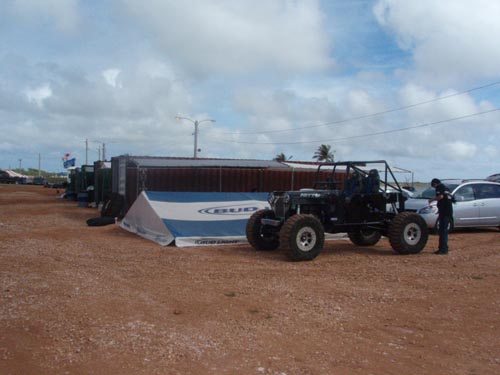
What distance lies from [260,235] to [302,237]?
164 cm

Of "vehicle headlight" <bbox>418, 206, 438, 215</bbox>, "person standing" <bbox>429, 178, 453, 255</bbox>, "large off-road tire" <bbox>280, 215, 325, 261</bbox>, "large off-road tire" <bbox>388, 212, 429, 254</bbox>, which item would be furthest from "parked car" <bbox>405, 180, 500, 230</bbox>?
"large off-road tire" <bbox>280, 215, 325, 261</bbox>

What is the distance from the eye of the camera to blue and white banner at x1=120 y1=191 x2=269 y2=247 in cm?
1222

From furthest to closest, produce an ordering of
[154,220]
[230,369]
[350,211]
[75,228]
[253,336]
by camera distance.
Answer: [75,228]
[154,220]
[350,211]
[253,336]
[230,369]

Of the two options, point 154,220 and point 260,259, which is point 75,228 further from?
point 260,259

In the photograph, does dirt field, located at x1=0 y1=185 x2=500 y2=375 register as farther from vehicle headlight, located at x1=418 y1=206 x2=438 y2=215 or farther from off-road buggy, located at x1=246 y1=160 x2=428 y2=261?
vehicle headlight, located at x1=418 y1=206 x2=438 y2=215

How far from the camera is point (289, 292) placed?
23.9 ft

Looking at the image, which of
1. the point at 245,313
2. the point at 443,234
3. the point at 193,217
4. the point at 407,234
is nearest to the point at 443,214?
the point at 443,234

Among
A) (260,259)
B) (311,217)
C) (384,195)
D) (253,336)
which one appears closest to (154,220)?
(260,259)

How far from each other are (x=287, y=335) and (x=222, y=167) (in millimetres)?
15002

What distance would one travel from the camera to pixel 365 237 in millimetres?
12336

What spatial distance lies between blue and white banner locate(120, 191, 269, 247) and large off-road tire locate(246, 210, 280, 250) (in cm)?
136

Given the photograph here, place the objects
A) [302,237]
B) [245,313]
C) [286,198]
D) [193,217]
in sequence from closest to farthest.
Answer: [245,313]
[302,237]
[286,198]
[193,217]

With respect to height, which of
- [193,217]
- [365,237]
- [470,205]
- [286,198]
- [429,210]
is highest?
[286,198]

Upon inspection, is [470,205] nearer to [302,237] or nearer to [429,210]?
[429,210]
